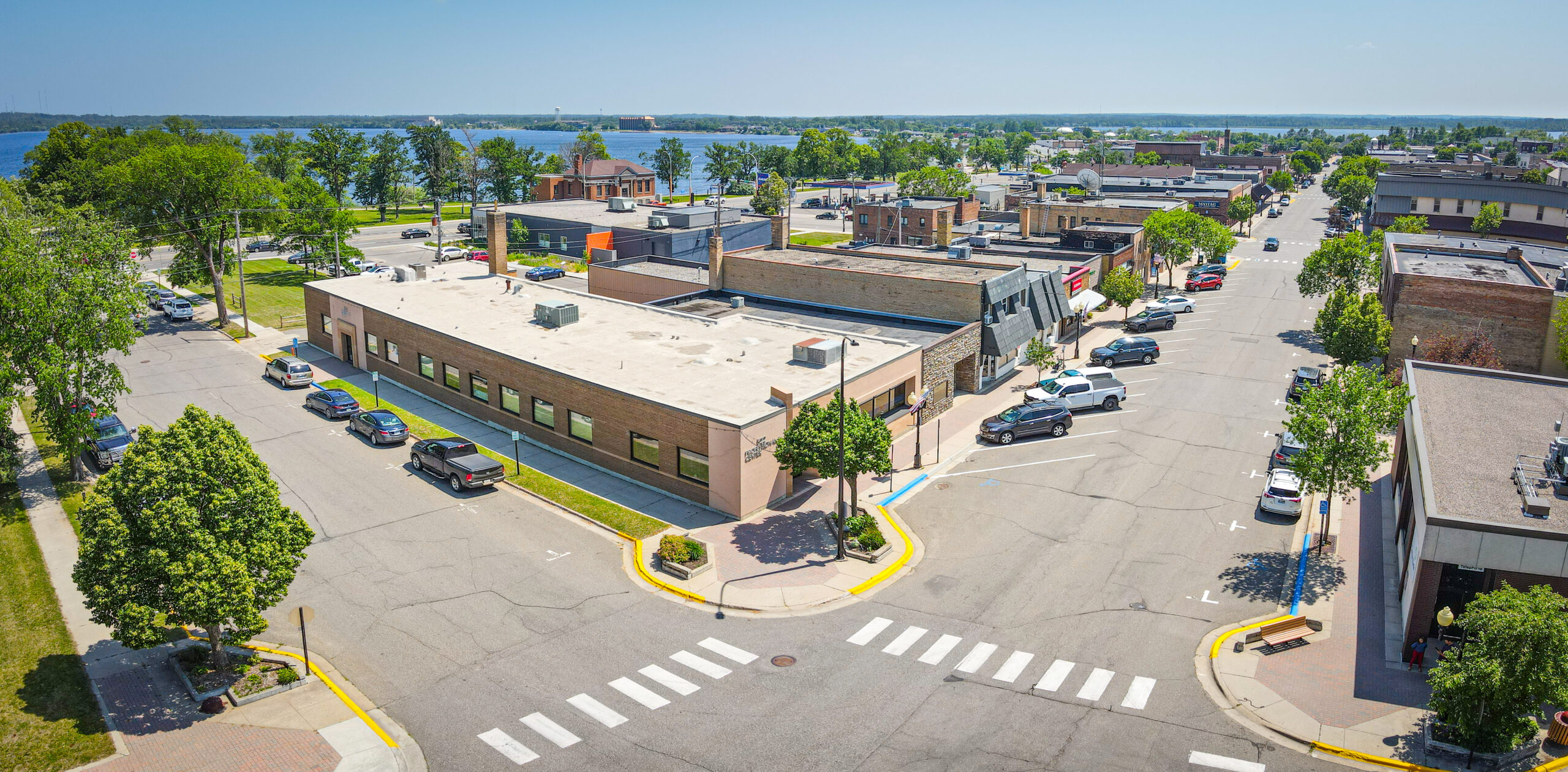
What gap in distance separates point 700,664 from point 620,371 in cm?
1768

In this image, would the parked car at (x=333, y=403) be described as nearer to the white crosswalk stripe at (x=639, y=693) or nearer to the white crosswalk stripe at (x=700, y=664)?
→ the white crosswalk stripe at (x=700, y=664)

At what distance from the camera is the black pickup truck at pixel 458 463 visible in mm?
35688

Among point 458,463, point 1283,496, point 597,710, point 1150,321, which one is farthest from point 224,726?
point 1150,321

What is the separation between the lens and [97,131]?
126 metres

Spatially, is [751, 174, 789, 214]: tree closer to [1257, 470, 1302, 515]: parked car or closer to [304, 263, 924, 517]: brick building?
[304, 263, 924, 517]: brick building

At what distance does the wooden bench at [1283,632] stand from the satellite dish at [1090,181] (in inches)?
3369

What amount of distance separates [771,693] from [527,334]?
91.1 ft

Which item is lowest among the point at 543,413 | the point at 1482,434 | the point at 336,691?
the point at 336,691

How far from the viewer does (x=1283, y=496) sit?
111ft

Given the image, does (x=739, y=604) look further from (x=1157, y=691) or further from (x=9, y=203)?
(x=9, y=203)

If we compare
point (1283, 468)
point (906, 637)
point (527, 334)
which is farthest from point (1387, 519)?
point (527, 334)

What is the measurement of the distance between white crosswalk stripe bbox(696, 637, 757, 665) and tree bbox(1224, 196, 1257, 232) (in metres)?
106

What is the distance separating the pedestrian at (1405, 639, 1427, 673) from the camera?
23.7m

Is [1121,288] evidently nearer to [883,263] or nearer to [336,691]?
[883,263]
